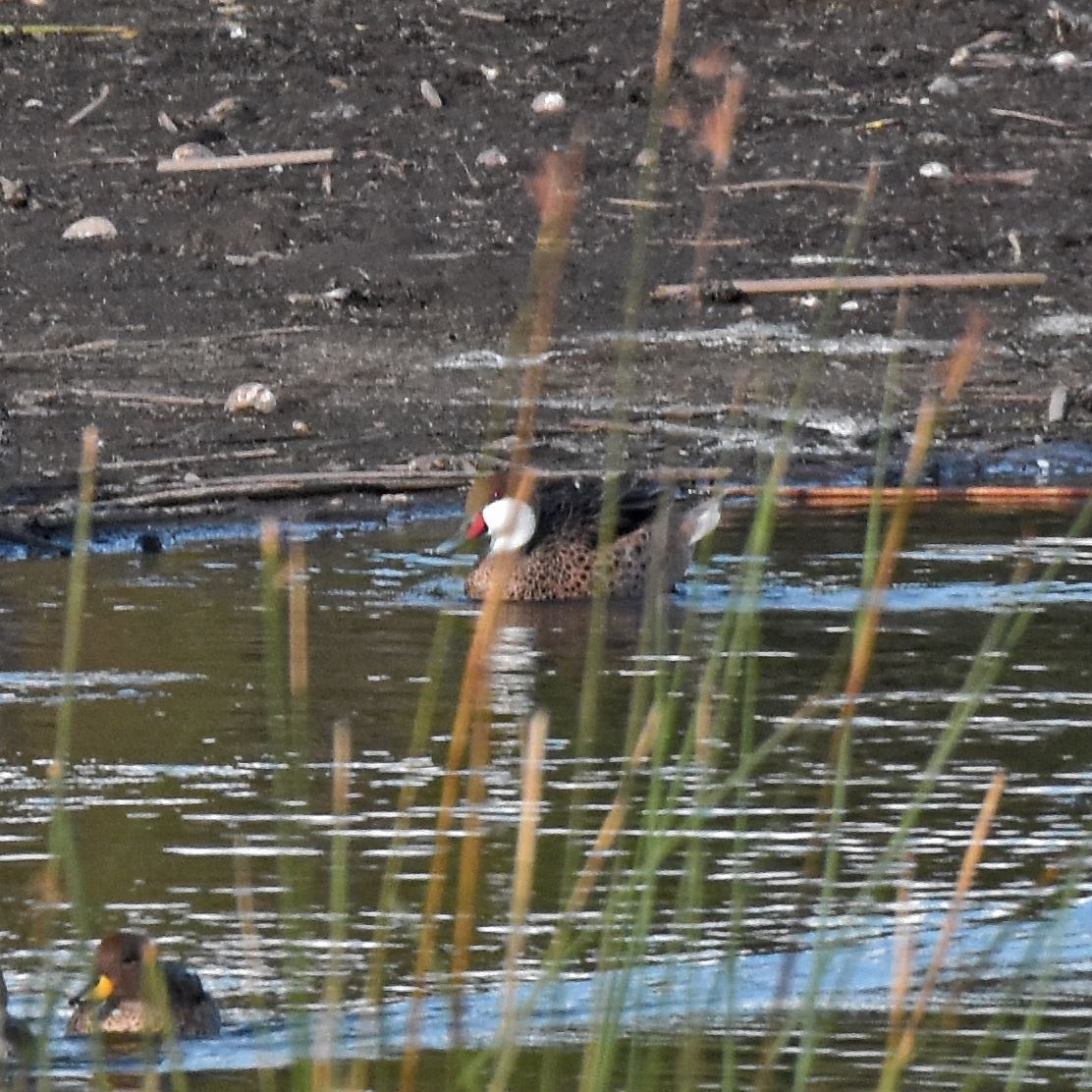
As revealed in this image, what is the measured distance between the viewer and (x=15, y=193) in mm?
14938

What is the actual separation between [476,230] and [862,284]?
2132 millimetres

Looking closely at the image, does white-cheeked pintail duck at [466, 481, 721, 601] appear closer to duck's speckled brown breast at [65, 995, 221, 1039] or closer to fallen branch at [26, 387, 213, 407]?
fallen branch at [26, 387, 213, 407]

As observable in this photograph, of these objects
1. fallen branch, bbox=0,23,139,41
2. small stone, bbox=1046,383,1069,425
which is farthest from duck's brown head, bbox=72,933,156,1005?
fallen branch, bbox=0,23,139,41

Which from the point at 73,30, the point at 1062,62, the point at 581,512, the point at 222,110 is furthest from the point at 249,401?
the point at 1062,62

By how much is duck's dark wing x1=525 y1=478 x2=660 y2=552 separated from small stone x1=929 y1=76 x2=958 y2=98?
6285 mm

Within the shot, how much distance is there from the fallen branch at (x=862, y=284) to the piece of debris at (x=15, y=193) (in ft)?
10.6

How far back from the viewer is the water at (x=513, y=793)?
16.2 ft

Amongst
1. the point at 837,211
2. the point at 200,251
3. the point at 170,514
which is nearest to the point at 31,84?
the point at 200,251

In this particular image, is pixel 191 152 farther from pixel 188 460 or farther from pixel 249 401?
pixel 188 460

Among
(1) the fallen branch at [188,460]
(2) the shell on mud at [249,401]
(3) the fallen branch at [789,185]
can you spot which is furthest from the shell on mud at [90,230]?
(1) the fallen branch at [188,460]

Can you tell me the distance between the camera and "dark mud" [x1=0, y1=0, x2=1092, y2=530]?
12055mm

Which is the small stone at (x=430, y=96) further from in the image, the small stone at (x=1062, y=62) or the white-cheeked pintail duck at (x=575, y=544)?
the white-cheeked pintail duck at (x=575, y=544)

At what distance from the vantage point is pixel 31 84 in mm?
16469

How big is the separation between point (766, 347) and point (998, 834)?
7.02 m
